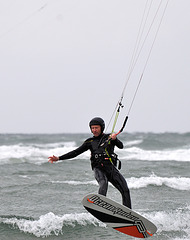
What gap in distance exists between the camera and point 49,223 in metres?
7.85

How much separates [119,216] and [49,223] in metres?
1.89

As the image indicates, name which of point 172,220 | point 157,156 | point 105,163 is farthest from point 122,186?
point 157,156

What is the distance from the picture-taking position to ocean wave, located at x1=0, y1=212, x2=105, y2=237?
7.70m

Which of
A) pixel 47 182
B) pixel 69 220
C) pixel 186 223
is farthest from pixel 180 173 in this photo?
pixel 69 220

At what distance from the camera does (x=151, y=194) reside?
36.3 ft

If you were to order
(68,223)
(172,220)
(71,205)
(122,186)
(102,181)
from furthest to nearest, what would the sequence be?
(71,205) < (172,220) < (68,223) < (122,186) < (102,181)

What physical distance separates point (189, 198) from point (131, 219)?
438 centimetres

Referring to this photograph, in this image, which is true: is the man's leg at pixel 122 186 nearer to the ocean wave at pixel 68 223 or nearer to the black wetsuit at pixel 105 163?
the black wetsuit at pixel 105 163

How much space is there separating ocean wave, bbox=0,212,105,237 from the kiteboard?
4.70ft

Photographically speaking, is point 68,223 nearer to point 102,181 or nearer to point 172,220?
point 102,181

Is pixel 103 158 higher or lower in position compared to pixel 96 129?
lower

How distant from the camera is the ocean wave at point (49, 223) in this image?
7699 millimetres

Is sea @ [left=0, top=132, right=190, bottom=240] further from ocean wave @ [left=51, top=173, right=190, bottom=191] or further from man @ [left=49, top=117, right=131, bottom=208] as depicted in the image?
man @ [left=49, top=117, right=131, bottom=208]

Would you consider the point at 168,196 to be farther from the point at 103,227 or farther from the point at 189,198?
the point at 103,227
